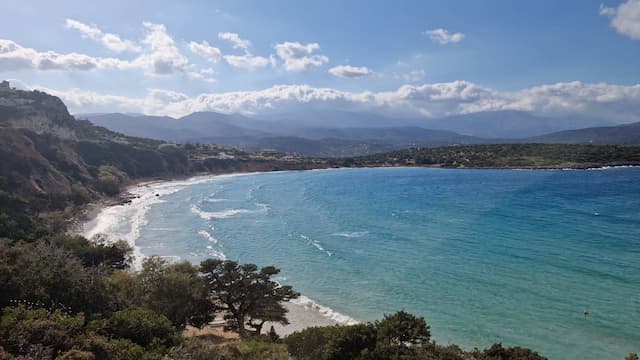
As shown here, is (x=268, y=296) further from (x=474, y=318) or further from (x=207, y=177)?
(x=207, y=177)

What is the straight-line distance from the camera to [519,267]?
41.7 metres

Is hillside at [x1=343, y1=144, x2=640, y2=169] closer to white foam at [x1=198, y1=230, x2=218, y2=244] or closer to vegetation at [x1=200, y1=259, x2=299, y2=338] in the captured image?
white foam at [x1=198, y1=230, x2=218, y2=244]

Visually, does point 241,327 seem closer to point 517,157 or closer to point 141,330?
point 141,330

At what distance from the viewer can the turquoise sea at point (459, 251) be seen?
3005 cm

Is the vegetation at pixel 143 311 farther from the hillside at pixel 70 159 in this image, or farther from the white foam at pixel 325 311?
the hillside at pixel 70 159

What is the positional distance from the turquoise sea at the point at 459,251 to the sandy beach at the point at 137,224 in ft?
4.48

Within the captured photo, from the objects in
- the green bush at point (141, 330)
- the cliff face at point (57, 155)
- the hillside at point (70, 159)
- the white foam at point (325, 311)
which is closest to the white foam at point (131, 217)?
the hillside at point (70, 159)

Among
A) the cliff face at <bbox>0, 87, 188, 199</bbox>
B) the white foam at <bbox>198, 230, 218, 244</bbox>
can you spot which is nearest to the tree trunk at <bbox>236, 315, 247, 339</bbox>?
the white foam at <bbox>198, 230, 218, 244</bbox>

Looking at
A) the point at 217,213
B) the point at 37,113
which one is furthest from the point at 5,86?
the point at 217,213

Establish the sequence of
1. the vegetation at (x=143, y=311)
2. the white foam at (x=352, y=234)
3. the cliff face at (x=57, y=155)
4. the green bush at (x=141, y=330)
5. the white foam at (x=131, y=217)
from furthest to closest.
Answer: the cliff face at (x=57, y=155)
the white foam at (x=352, y=234)
the white foam at (x=131, y=217)
the green bush at (x=141, y=330)
the vegetation at (x=143, y=311)

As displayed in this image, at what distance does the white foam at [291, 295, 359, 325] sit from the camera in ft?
104

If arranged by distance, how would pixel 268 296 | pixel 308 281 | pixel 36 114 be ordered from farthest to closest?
pixel 36 114 → pixel 308 281 → pixel 268 296

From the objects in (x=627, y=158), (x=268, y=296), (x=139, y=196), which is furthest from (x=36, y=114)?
(x=627, y=158)

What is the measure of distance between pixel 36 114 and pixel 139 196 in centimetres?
5183
